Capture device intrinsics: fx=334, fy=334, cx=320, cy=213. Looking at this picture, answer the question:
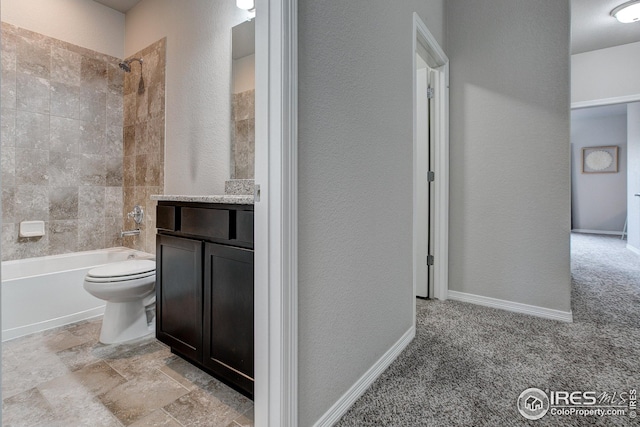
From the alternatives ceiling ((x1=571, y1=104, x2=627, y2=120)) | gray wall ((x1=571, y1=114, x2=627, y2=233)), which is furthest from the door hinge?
gray wall ((x1=571, y1=114, x2=627, y2=233))

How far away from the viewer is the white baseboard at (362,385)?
1.34 meters

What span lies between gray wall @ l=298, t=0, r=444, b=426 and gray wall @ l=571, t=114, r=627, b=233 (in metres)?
7.23

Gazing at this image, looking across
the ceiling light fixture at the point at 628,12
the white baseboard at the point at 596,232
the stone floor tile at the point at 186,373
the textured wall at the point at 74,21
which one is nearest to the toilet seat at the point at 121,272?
the stone floor tile at the point at 186,373

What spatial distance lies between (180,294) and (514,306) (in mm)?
2383

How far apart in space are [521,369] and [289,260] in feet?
4.74

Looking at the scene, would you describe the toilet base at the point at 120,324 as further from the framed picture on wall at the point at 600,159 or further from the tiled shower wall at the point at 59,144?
the framed picture on wall at the point at 600,159

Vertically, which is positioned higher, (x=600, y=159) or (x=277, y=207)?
(x=600, y=159)

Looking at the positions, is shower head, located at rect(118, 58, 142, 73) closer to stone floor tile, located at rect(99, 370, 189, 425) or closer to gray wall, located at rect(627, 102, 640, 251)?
stone floor tile, located at rect(99, 370, 189, 425)

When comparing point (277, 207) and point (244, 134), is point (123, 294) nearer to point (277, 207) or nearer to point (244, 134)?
point (244, 134)

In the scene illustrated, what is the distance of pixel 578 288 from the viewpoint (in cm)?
311

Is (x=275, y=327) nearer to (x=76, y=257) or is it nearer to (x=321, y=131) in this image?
(x=321, y=131)

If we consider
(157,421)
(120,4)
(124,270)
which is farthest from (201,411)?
(120,4)

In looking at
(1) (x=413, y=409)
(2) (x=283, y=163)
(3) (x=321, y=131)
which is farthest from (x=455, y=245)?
(2) (x=283, y=163)

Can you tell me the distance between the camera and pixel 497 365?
5.79 ft
